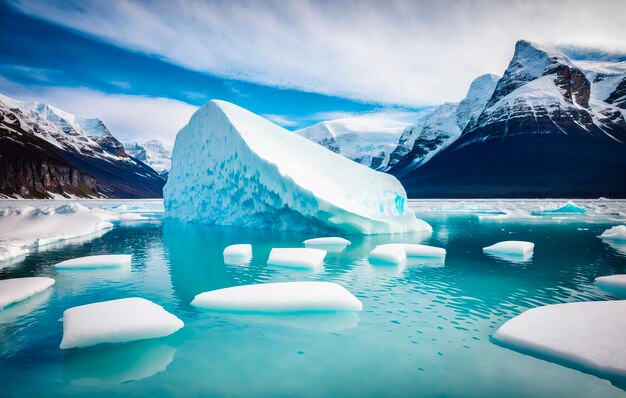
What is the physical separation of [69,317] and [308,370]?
2877 millimetres

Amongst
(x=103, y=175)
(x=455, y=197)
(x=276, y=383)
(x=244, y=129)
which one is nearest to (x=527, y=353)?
(x=276, y=383)

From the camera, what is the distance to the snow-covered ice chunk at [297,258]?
775cm

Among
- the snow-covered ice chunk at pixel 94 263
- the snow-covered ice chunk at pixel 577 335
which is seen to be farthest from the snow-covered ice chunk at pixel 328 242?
the snow-covered ice chunk at pixel 577 335

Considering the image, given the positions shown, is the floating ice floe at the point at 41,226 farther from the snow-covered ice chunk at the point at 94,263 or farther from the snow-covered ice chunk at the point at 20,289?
the snow-covered ice chunk at the point at 20,289

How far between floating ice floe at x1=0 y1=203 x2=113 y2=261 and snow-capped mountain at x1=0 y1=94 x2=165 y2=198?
51081 mm

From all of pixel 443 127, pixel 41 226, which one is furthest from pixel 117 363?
pixel 443 127

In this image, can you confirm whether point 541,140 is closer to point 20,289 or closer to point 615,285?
point 615,285

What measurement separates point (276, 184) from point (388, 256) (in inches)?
275

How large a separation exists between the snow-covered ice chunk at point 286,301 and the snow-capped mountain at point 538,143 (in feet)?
221

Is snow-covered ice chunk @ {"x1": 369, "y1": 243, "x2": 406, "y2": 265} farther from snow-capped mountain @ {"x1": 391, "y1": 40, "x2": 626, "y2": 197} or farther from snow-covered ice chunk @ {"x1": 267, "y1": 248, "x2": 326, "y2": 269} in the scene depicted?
snow-capped mountain @ {"x1": 391, "y1": 40, "x2": 626, "y2": 197}

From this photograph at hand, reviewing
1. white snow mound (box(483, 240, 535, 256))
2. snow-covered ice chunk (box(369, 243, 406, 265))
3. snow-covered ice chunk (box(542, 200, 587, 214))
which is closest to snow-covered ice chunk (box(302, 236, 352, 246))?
snow-covered ice chunk (box(369, 243, 406, 265))

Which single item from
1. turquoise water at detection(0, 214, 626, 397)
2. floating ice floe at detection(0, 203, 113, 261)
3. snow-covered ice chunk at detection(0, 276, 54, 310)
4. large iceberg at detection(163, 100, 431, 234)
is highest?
large iceberg at detection(163, 100, 431, 234)

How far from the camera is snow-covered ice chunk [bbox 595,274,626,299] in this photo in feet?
19.1

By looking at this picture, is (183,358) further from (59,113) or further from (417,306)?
(59,113)
